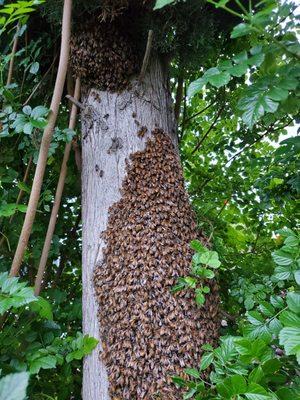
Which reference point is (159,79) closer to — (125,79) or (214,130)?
(125,79)

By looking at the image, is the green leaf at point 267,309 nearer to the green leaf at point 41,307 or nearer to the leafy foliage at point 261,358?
the leafy foliage at point 261,358

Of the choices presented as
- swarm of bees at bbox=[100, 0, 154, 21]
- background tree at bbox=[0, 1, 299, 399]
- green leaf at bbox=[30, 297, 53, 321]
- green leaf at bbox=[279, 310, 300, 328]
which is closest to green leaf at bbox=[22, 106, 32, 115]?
background tree at bbox=[0, 1, 299, 399]

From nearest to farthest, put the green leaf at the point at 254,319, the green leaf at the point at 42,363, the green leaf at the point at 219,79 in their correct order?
the green leaf at the point at 219,79 → the green leaf at the point at 254,319 → the green leaf at the point at 42,363

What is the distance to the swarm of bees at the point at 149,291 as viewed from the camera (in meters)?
1.21

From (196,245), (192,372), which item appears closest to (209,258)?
(196,245)

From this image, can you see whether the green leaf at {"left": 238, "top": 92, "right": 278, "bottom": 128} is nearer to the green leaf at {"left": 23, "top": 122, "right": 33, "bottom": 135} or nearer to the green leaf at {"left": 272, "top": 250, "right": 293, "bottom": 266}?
the green leaf at {"left": 272, "top": 250, "right": 293, "bottom": 266}

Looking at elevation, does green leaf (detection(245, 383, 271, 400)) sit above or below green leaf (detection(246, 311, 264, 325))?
below

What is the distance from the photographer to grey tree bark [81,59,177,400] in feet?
4.98

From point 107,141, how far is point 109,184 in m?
0.19

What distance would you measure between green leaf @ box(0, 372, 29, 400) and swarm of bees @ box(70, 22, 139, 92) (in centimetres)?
142

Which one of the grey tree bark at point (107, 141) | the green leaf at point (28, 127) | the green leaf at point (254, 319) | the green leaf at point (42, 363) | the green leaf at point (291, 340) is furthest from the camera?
the grey tree bark at point (107, 141)

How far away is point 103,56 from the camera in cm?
167

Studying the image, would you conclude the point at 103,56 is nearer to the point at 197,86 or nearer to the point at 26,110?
the point at 26,110

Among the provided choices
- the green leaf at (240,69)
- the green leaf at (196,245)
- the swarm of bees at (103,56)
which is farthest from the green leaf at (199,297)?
the swarm of bees at (103,56)
